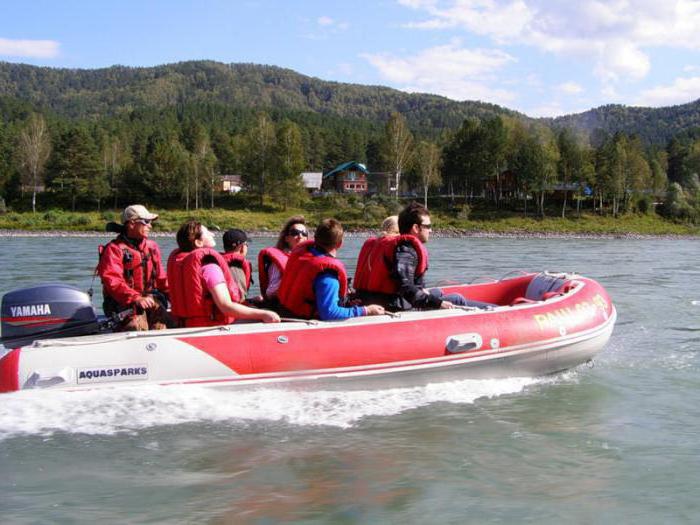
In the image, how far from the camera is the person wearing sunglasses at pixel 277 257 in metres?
6.40

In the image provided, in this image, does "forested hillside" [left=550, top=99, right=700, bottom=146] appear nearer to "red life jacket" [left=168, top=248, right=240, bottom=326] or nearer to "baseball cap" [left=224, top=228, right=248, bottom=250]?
"baseball cap" [left=224, top=228, right=248, bottom=250]

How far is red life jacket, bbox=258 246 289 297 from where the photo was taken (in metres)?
6.38

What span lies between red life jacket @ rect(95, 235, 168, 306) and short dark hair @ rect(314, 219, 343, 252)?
60.7 inches

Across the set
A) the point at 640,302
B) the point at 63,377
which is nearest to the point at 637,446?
the point at 63,377

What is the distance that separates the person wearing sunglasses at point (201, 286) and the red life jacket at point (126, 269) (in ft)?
1.40

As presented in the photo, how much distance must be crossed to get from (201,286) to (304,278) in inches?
31.8

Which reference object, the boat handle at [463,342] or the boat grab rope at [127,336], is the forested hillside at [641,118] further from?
the boat grab rope at [127,336]

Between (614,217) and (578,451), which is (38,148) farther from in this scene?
(578,451)

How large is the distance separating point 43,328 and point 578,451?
163 inches

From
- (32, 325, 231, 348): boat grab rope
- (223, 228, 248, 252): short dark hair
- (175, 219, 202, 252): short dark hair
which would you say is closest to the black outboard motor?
(32, 325, 231, 348): boat grab rope

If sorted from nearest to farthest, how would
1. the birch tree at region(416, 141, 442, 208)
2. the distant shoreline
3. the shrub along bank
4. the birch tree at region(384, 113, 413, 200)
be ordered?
the distant shoreline, the shrub along bank, the birch tree at region(416, 141, 442, 208), the birch tree at region(384, 113, 413, 200)

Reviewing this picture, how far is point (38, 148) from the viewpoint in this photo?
53.7 meters

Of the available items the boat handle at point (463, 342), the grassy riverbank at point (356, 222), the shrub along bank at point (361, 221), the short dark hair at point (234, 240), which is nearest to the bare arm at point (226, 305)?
the short dark hair at point (234, 240)

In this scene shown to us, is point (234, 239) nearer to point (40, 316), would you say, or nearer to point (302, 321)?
point (302, 321)
